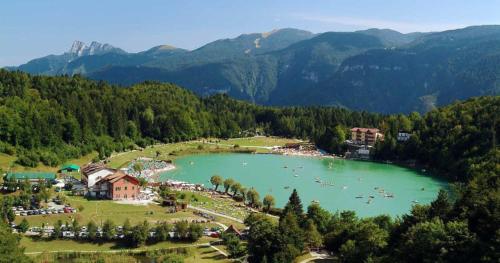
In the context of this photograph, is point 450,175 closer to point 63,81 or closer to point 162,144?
point 162,144

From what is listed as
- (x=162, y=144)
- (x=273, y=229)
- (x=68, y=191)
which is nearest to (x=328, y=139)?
(x=162, y=144)

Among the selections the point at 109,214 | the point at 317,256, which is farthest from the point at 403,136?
the point at 317,256

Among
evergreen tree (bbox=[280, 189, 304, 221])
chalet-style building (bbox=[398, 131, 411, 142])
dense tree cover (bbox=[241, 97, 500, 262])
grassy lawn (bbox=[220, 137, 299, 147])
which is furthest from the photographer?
grassy lawn (bbox=[220, 137, 299, 147])

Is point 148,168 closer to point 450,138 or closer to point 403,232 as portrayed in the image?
A: point 450,138

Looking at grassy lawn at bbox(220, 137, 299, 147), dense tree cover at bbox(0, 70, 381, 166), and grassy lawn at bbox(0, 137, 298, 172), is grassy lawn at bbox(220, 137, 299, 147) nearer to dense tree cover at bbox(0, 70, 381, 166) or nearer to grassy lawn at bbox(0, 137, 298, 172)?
grassy lawn at bbox(0, 137, 298, 172)

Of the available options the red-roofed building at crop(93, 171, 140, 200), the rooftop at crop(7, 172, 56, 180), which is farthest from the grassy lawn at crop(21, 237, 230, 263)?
the rooftop at crop(7, 172, 56, 180)
